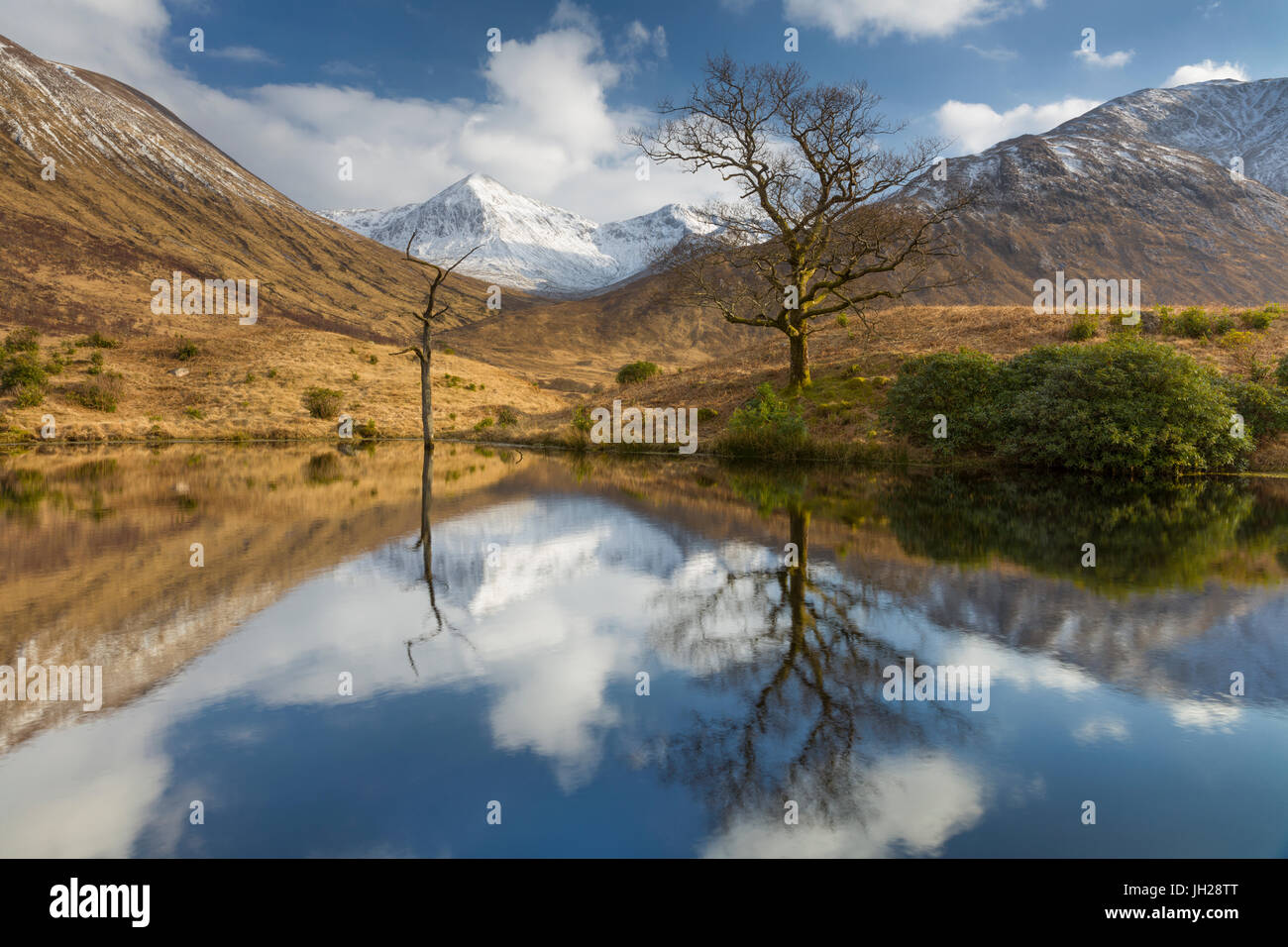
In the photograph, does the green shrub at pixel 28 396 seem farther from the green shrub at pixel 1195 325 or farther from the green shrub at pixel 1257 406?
the green shrub at pixel 1195 325

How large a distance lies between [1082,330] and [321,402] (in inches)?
1339

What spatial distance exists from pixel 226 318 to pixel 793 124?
79.5 meters

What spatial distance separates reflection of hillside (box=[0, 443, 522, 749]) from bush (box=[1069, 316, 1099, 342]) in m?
20.7

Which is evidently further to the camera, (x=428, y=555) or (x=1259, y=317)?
(x=1259, y=317)

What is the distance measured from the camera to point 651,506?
1330 centimetres

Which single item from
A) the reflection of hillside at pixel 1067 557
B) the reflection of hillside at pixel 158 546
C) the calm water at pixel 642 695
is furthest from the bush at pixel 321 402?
the calm water at pixel 642 695

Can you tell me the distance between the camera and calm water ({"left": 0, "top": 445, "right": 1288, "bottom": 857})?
3.18 meters

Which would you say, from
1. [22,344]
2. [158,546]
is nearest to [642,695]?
[158,546]

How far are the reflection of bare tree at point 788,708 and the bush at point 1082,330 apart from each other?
23889 millimetres

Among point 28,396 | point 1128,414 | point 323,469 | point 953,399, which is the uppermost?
point 28,396

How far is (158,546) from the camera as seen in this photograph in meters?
9.23

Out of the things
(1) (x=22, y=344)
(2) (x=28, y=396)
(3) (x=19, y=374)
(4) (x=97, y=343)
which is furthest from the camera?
(4) (x=97, y=343)

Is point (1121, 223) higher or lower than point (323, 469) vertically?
higher

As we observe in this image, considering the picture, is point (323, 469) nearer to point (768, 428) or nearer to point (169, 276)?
point (768, 428)
